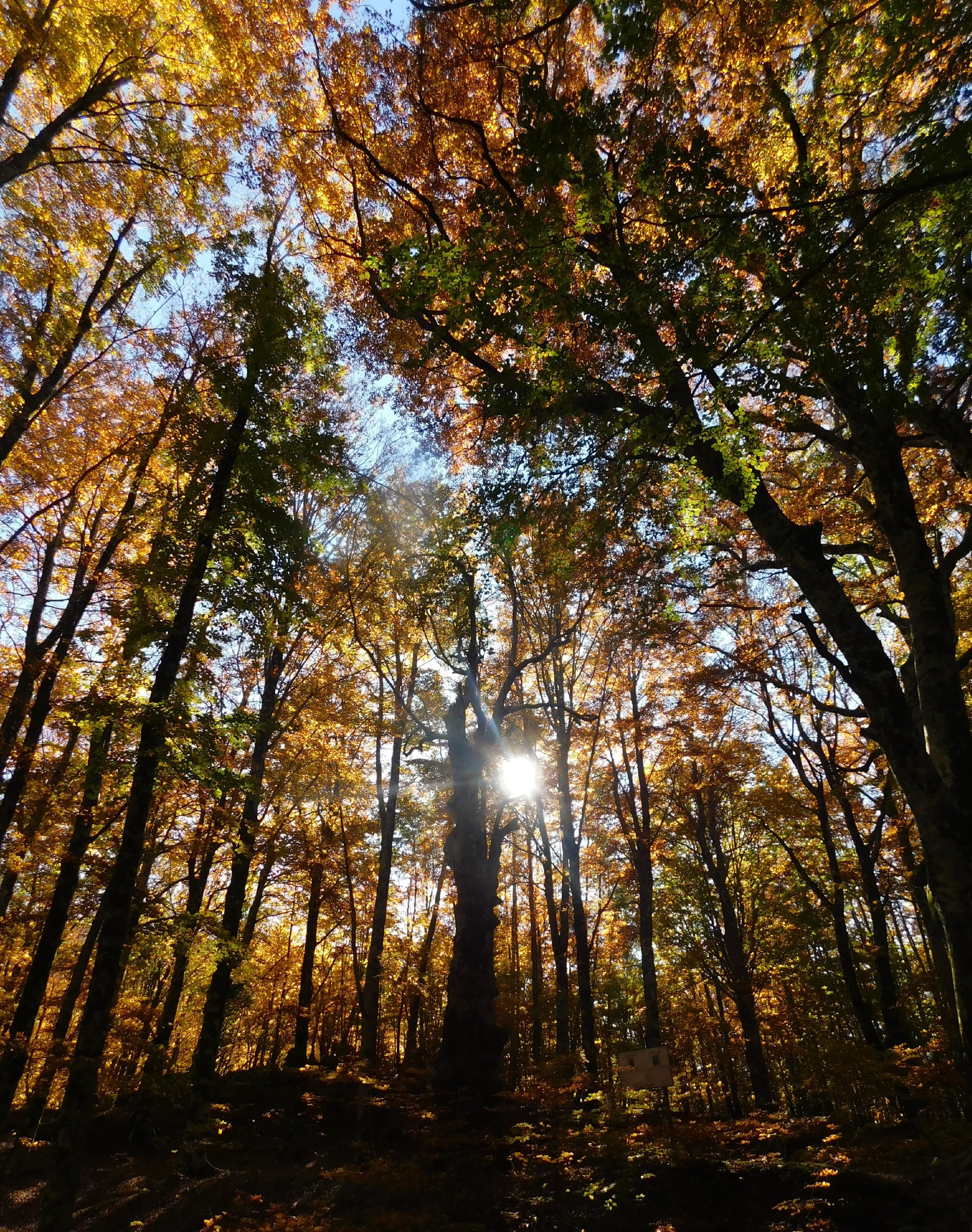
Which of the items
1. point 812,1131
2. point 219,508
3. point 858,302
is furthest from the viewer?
point 812,1131

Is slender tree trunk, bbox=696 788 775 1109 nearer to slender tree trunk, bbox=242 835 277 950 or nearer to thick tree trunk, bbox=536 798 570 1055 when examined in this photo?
thick tree trunk, bbox=536 798 570 1055

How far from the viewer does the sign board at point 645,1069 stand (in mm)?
8500

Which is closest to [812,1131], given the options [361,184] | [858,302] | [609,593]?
[609,593]

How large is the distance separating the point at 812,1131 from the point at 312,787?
12228 millimetres

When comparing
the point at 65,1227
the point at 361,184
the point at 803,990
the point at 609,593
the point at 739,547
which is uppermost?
the point at 361,184

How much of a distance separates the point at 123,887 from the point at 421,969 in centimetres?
1517

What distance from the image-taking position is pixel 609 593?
6664mm

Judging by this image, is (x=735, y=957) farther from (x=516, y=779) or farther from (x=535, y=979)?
(x=535, y=979)

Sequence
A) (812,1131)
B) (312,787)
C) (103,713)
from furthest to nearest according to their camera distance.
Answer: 1. (312,787)
2. (812,1131)
3. (103,713)

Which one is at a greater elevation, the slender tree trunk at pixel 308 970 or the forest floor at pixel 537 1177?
the slender tree trunk at pixel 308 970

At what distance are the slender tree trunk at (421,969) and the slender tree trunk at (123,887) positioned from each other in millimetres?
Answer: 13738

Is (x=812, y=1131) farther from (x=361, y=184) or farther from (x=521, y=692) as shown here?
(x=361, y=184)

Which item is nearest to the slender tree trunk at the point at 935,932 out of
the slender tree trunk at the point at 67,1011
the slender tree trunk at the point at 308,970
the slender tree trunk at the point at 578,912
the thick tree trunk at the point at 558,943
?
the slender tree trunk at the point at 578,912

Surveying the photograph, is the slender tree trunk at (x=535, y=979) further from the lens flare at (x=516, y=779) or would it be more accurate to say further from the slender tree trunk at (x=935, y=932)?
the slender tree trunk at (x=935, y=932)
